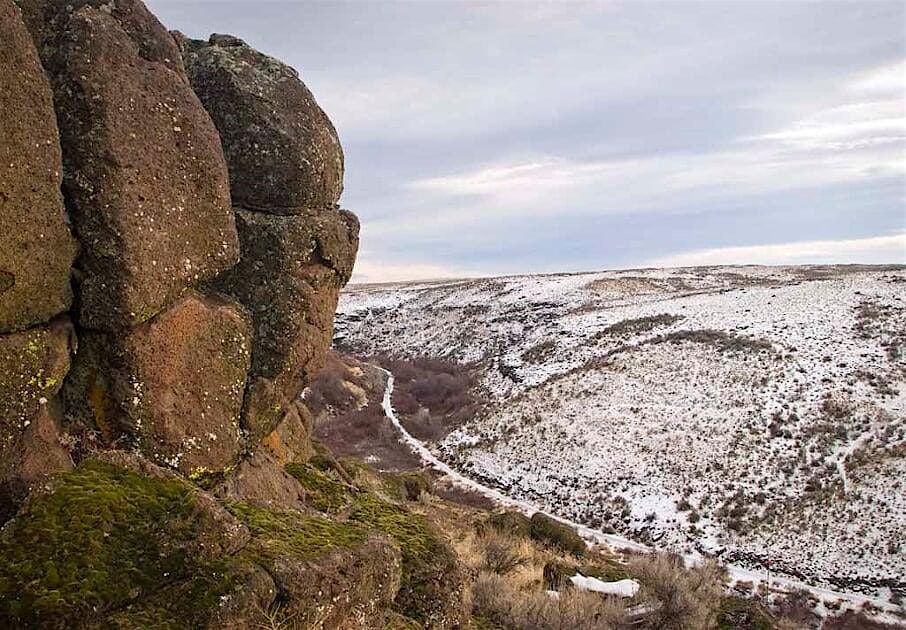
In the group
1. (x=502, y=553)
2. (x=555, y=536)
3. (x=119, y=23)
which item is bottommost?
(x=555, y=536)

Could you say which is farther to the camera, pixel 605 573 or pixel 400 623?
pixel 605 573

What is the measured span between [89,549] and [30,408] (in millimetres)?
2377

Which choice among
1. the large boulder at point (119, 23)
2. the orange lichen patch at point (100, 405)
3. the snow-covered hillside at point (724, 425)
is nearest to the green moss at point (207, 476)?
the orange lichen patch at point (100, 405)

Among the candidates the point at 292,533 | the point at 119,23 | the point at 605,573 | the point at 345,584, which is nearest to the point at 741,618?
the point at 605,573

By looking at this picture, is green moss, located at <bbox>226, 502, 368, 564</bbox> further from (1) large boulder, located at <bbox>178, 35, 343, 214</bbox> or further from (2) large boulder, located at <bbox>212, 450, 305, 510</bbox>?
(1) large boulder, located at <bbox>178, 35, 343, 214</bbox>

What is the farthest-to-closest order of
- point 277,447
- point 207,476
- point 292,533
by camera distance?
→ 1. point 277,447
2. point 207,476
3. point 292,533

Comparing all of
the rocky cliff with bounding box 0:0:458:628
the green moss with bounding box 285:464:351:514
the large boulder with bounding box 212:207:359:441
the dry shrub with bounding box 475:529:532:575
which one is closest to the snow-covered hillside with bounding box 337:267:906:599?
the dry shrub with bounding box 475:529:532:575

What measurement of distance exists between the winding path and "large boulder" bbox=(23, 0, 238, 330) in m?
17.7

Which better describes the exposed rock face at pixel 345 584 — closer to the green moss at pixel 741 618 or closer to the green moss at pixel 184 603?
the green moss at pixel 184 603

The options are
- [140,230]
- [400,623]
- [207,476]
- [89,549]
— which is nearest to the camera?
[89,549]

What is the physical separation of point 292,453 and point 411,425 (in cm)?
2644

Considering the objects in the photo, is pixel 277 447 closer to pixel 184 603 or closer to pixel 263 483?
pixel 263 483

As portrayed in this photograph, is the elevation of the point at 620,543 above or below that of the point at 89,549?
below

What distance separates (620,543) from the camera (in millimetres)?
23594
